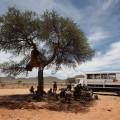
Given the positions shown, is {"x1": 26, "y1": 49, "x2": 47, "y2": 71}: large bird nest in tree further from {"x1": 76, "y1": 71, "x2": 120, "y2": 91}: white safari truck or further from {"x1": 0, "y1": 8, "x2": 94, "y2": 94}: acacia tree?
{"x1": 76, "y1": 71, "x2": 120, "y2": 91}: white safari truck

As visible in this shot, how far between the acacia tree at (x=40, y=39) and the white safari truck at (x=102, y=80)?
20.6ft

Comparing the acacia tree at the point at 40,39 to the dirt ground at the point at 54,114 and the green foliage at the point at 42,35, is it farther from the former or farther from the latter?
the dirt ground at the point at 54,114

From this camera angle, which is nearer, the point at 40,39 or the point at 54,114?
the point at 54,114

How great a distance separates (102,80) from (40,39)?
1154cm

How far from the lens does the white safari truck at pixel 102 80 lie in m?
37.3

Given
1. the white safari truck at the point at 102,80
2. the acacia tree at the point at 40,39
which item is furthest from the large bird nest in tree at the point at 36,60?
the white safari truck at the point at 102,80

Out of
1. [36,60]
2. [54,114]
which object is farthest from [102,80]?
[54,114]

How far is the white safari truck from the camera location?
1469 inches

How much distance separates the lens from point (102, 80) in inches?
1506

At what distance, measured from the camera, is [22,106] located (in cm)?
2427

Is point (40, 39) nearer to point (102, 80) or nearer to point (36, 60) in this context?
point (36, 60)

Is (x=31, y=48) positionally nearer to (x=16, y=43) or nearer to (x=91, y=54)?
(x=16, y=43)

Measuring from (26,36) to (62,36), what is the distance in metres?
3.46

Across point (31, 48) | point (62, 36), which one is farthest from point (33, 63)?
point (62, 36)
